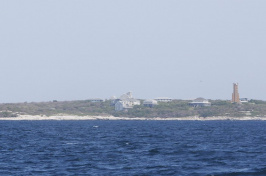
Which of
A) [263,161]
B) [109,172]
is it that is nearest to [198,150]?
[263,161]

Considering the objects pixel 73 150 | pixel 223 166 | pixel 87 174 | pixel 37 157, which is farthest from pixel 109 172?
pixel 73 150

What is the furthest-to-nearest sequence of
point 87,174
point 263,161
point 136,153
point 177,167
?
1. point 136,153
2. point 263,161
3. point 177,167
4. point 87,174

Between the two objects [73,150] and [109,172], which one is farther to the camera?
[73,150]

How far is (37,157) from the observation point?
181 ft

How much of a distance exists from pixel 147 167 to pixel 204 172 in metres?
5.57

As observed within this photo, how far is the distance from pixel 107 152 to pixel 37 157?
8729 mm

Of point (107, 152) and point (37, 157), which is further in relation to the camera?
point (107, 152)

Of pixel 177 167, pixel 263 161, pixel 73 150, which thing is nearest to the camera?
pixel 177 167

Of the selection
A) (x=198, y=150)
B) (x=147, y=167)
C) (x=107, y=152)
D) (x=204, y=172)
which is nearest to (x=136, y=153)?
(x=107, y=152)

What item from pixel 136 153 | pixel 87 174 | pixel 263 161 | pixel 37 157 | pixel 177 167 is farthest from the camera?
pixel 136 153

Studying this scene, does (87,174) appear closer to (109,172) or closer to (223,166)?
(109,172)

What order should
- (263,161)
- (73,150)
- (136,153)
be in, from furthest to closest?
(73,150) → (136,153) → (263,161)

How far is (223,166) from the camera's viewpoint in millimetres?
47000

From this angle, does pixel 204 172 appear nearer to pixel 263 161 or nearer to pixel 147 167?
pixel 147 167
